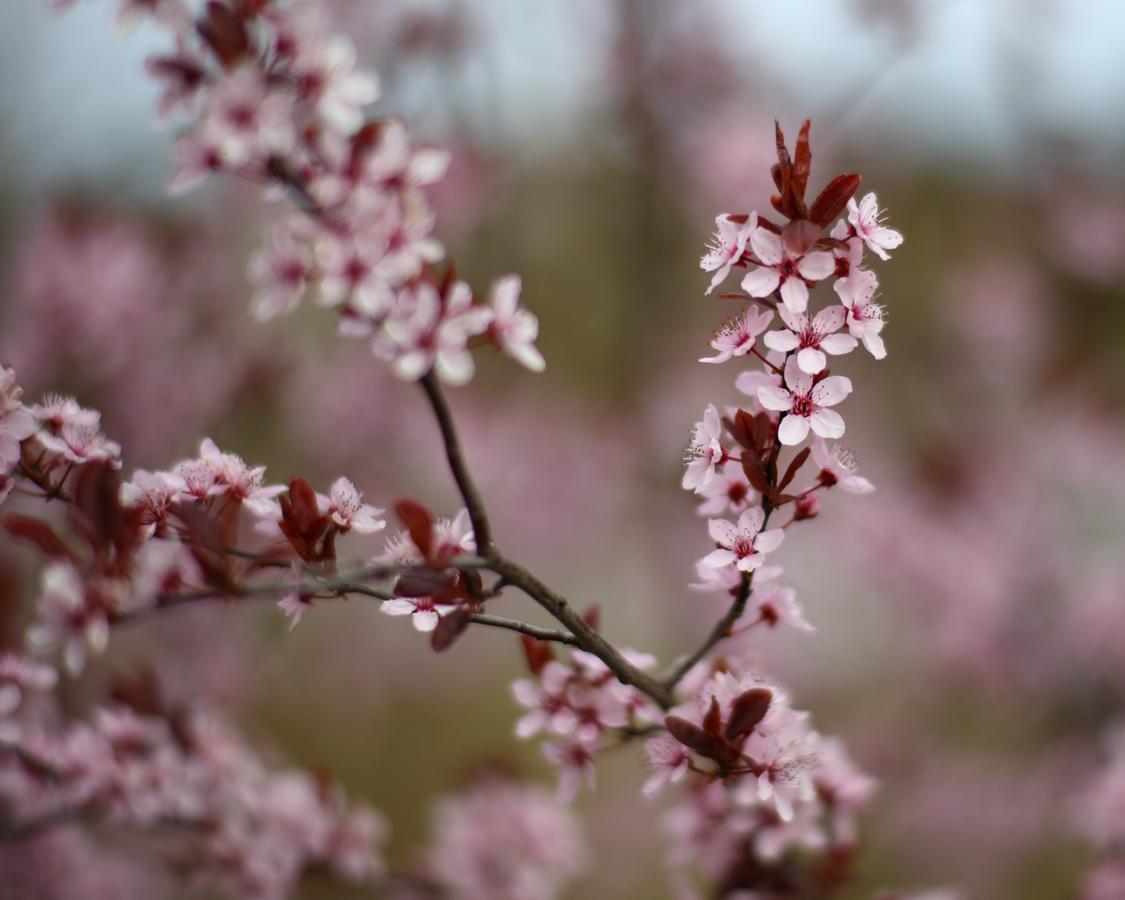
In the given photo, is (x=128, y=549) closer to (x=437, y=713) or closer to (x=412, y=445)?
(x=412, y=445)

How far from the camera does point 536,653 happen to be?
89 centimetres

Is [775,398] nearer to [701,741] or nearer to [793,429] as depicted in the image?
[793,429]

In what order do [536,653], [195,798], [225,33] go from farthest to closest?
[195,798] → [536,653] → [225,33]

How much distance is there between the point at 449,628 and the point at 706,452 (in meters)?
0.24

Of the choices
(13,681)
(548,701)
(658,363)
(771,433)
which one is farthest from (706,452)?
(658,363)

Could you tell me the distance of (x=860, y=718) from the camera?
303 centimetres

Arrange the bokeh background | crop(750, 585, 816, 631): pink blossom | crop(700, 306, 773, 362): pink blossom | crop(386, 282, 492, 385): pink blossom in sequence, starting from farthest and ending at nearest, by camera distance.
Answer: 1. the bokeh background
2. crop(750, 585, 816, 631): pink blossom
3. crop(700, 306, 773, 362): pink blossom
4. crop(386, 282, 492, 385): pink blossom

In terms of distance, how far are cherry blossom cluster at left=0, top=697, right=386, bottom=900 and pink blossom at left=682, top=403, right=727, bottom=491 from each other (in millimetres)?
708

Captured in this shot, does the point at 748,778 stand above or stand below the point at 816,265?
below

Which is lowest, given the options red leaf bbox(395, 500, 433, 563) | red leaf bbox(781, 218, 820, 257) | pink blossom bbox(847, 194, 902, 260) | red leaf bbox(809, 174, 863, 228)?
red leaf bbox(395, 500, 433, 563)

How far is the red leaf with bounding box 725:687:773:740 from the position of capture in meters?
0.78

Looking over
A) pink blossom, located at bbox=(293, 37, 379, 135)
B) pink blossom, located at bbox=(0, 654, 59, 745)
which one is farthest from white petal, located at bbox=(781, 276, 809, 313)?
pink blossom, located at bbox=(0, 654, 59, 745)

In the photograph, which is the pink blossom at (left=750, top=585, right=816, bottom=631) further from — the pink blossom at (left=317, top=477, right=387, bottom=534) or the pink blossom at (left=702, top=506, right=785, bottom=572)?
the pink blossom at (left=317, top=477, right=387, bottom=534)

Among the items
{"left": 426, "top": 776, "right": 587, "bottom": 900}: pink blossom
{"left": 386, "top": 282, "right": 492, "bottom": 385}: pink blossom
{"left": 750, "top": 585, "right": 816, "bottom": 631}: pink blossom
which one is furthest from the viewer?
{"left": 426, "top": 776, "right": 587, "bottom": 900}: pink blossom
